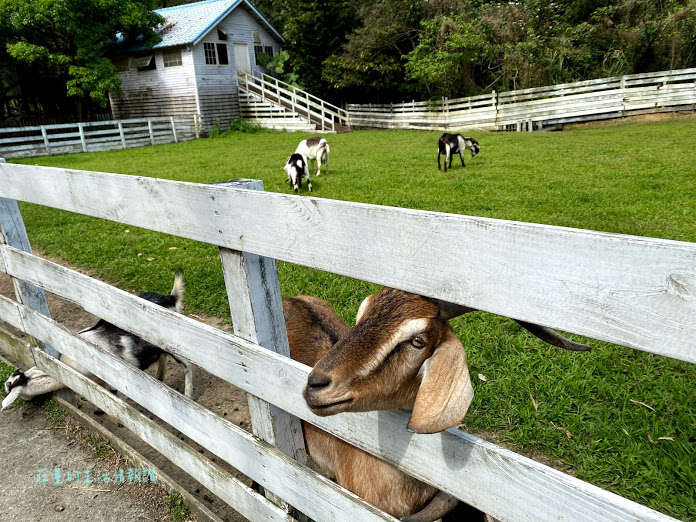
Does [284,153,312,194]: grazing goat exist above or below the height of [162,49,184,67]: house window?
below

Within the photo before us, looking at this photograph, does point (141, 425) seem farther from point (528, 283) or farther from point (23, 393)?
point (528, 283)

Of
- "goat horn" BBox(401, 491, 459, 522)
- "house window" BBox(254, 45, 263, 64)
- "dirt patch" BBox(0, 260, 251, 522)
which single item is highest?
"house window" BBox(254, 45, 263, 64)

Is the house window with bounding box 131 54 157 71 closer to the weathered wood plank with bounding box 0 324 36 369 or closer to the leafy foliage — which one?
the leafy foliage

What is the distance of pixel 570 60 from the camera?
24750mm

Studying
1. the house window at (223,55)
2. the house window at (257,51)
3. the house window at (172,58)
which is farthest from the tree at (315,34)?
the house window at (172,58)

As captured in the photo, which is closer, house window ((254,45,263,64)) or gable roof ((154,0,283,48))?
gable roof ((154,0,283,48))

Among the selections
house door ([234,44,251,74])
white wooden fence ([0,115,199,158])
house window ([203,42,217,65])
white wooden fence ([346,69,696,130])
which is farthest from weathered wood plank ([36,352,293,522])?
house door ([234,44,251,74])

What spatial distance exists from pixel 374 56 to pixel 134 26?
42.1 feet

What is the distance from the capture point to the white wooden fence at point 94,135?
20.6 m

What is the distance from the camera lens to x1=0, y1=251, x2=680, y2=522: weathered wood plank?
116 cm

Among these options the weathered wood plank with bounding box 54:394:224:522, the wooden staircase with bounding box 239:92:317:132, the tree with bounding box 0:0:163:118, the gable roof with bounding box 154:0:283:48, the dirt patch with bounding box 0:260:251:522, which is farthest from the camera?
the wooden staircase with bounding box 239:92:317:132

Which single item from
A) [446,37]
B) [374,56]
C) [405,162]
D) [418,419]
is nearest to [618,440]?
[418,419]

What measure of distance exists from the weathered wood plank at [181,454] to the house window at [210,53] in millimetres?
27031

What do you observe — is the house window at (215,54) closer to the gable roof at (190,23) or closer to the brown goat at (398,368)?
the gable roof at (190,23)
